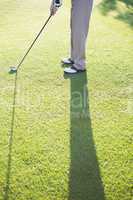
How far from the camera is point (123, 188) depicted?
2.92 metres

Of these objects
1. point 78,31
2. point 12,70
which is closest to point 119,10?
point 78,31

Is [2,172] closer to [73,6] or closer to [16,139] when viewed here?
[16,139]

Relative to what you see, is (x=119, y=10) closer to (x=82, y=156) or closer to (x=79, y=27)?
(x=79, y=27)

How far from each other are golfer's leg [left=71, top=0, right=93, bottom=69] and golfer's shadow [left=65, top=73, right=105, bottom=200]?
654 mm

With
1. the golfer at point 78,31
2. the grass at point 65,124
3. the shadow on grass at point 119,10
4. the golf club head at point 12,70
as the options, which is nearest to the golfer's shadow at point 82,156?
the grass at point 65,124

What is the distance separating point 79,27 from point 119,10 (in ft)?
13.0

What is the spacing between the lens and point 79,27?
4.55 meters

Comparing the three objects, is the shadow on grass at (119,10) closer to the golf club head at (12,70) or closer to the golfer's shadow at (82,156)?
the golf club head at (12,70)

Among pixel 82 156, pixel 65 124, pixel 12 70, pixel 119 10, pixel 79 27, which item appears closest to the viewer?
pixel 82 156

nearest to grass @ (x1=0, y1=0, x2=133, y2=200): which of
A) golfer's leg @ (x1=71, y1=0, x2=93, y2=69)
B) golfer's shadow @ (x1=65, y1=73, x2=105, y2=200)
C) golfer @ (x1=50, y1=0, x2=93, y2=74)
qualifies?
golfer's shadow @ (x1=65, y1=73, x2=105, y2=200)

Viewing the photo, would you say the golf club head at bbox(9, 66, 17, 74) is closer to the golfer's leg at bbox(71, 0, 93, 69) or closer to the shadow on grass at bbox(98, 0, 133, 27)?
the golfer's leg at bbox(71, 0, 93, 69)

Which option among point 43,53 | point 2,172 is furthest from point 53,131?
point 43,53

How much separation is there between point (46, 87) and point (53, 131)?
1.01 meters

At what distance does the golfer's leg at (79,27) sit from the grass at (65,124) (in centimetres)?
28
